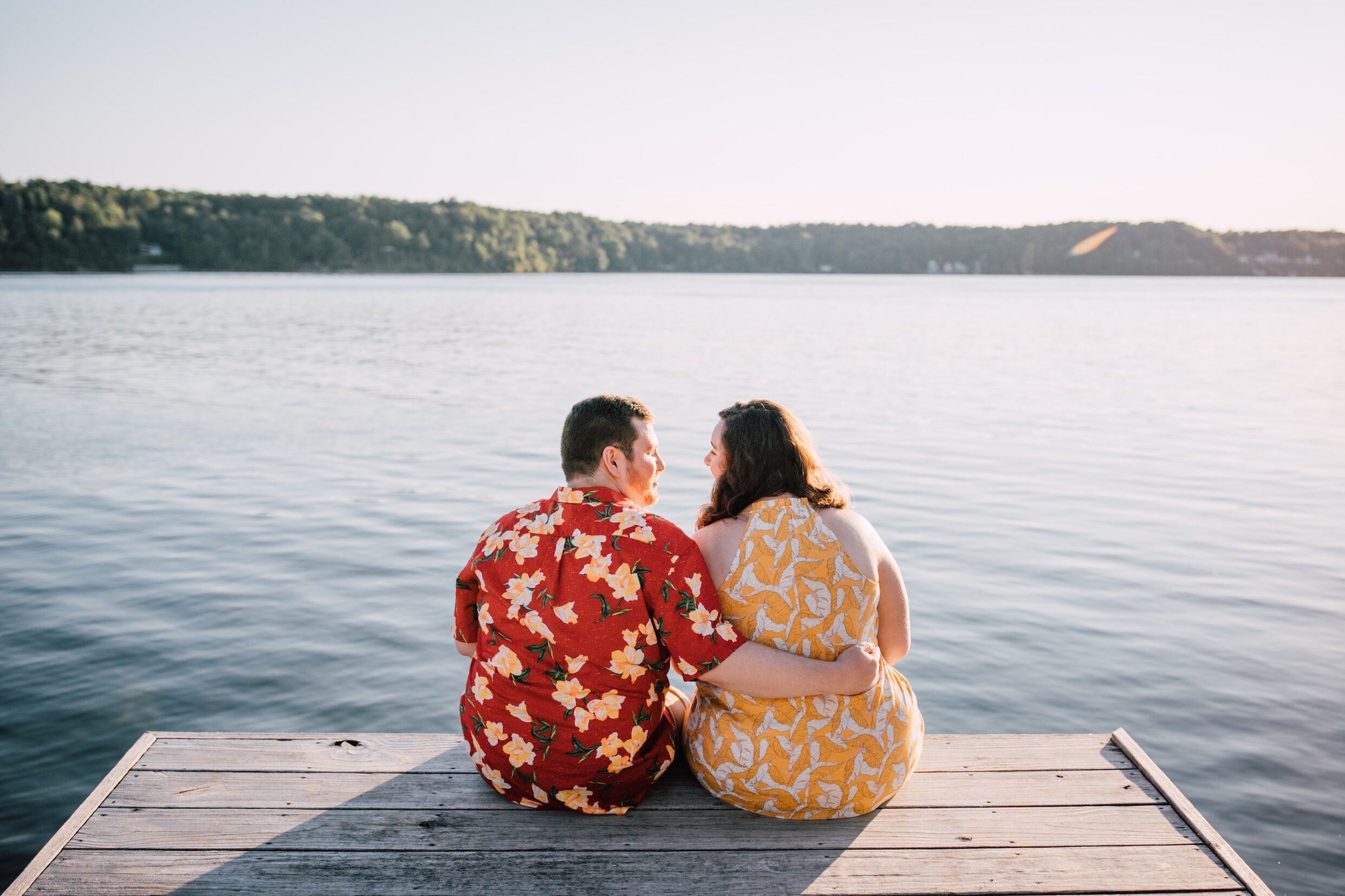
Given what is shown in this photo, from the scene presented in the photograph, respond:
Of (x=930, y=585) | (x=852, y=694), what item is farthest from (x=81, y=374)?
(x=852, y=694)

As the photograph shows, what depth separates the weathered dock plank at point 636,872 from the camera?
2439mm

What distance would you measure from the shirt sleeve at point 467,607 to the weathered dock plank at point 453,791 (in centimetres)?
48

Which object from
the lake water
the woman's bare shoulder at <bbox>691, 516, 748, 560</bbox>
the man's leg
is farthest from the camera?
the lake water

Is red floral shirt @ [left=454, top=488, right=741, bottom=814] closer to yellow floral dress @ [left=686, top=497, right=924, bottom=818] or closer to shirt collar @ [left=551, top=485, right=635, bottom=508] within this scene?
shirt collar @ [left=551, top=485, right=635, bottom=508]

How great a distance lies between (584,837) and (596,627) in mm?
590

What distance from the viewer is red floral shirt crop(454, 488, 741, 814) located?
2512 millimetres

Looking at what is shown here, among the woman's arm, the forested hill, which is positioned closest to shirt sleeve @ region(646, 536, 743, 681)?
the woman's arm

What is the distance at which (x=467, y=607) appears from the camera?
2.78m

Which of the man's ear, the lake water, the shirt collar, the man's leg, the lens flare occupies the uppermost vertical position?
the lens flare

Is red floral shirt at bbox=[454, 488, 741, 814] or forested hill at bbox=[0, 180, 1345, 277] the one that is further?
forested hill at bbox=[0, 180, 1345, 277]

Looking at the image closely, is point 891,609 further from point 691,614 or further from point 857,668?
point 691,614

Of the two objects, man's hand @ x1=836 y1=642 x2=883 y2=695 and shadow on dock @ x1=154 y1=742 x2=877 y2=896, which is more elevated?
man's hand @ x1=836 y1=642 x2=883 y2=695

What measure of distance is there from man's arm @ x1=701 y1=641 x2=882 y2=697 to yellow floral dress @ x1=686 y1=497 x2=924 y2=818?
50 millimetres

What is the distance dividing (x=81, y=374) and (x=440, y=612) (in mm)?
14127
